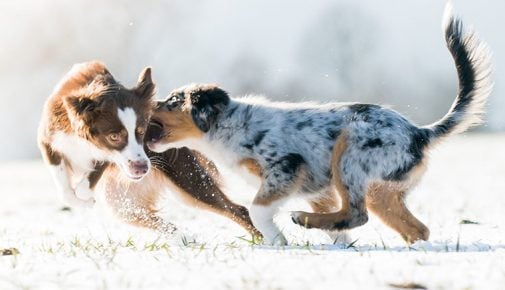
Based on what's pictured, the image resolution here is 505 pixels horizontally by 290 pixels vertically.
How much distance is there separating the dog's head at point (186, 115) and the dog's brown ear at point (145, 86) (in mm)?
166

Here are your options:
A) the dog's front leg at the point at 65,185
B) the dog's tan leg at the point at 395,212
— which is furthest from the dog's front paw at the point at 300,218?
the dog's front leg at the point at 65,185

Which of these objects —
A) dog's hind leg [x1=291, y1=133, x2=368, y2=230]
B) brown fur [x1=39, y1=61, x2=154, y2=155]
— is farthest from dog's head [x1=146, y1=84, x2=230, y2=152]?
dog's hind leg [x1=291, y1=133, x2=368, y2=230]

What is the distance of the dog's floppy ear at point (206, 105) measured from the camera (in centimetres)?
641

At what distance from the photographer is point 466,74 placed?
20.1 feet

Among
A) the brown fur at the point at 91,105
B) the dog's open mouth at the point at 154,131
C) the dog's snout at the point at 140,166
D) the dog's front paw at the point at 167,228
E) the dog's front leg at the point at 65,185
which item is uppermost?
Result: the brown fur at the point at 91,105

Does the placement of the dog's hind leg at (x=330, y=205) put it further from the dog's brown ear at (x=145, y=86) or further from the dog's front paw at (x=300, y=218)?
the dog's brown ear at (x=145, y=86)

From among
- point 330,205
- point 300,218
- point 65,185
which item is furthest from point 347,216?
point 65,185

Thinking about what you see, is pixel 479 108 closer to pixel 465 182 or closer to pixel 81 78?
pixel 81 78

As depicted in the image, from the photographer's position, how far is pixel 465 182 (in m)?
14.9

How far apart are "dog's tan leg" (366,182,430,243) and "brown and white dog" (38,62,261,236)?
1.12 metres

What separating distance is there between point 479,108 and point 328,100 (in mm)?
1397

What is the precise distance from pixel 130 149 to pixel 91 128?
41 cm

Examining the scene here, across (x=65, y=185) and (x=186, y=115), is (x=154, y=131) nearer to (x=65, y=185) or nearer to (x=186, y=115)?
(x=186, y=115)

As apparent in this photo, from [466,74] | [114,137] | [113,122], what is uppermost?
[466,74]
